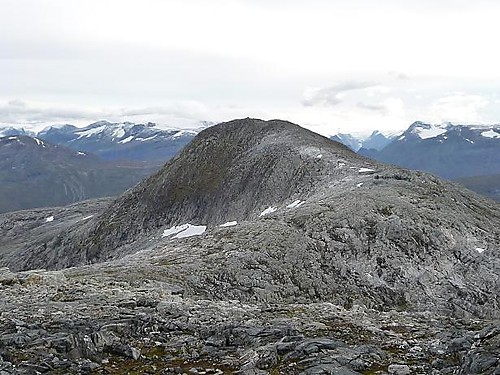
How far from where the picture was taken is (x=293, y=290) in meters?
35.2

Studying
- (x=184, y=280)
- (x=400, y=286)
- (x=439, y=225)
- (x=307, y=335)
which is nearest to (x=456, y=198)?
(x=439, y=225)

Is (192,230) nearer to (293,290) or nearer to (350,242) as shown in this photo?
(350,242)

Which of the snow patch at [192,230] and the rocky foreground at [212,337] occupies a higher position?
the rocky foreground at [212,337]

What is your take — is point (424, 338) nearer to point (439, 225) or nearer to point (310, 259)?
point (310, 259)

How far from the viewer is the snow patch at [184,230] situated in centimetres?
8212

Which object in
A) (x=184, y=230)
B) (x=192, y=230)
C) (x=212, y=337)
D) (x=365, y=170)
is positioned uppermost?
(x=212, y=337)

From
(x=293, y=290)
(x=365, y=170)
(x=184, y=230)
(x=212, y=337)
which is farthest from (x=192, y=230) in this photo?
(x=212, y=337)

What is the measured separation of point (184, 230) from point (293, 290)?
51.7 metres

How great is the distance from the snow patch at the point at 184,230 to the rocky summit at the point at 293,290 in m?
0.64

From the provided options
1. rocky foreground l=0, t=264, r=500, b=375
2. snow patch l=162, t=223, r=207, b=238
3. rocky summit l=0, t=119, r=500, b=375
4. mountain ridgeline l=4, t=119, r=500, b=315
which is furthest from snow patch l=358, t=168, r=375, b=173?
rocky foreground l=0, t=264, r=500, b=375

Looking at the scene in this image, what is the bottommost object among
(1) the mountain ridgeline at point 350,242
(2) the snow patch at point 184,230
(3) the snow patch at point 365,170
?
(2) the snow patch at point 184,230

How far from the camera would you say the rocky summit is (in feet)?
63.9

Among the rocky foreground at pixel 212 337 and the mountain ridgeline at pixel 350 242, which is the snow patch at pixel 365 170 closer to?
the mountain ridgeline at pixel 350 242

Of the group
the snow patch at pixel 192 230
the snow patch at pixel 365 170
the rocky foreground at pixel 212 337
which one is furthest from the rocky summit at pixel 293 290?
the snow patch at pixel 365 170
